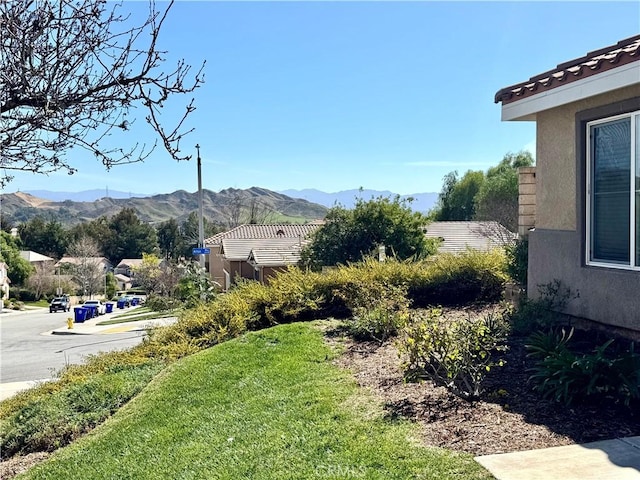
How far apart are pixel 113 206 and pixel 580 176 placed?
597ft

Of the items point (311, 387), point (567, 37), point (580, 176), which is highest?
point (567, 37)

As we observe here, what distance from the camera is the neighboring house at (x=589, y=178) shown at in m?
6.80

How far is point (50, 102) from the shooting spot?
3168mm

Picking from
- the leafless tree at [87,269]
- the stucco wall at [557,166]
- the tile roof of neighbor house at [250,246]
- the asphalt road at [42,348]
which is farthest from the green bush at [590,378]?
the leafless tree at [87,269]

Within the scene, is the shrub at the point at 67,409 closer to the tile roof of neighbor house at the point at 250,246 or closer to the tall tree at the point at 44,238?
the tile roof of neighbor house at the point at 250,246

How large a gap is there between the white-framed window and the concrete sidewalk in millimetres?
3056

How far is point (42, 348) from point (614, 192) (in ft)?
86.8

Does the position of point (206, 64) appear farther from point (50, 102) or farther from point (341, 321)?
point (341, 321)

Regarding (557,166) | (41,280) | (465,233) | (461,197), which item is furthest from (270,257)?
(41,280)

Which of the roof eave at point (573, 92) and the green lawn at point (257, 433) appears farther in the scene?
the roof eave at point (573, 92)

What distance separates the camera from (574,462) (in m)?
4.19

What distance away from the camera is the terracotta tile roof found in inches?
258

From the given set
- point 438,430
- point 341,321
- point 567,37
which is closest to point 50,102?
point 438,430

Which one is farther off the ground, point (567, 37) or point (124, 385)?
point (567, 37)
